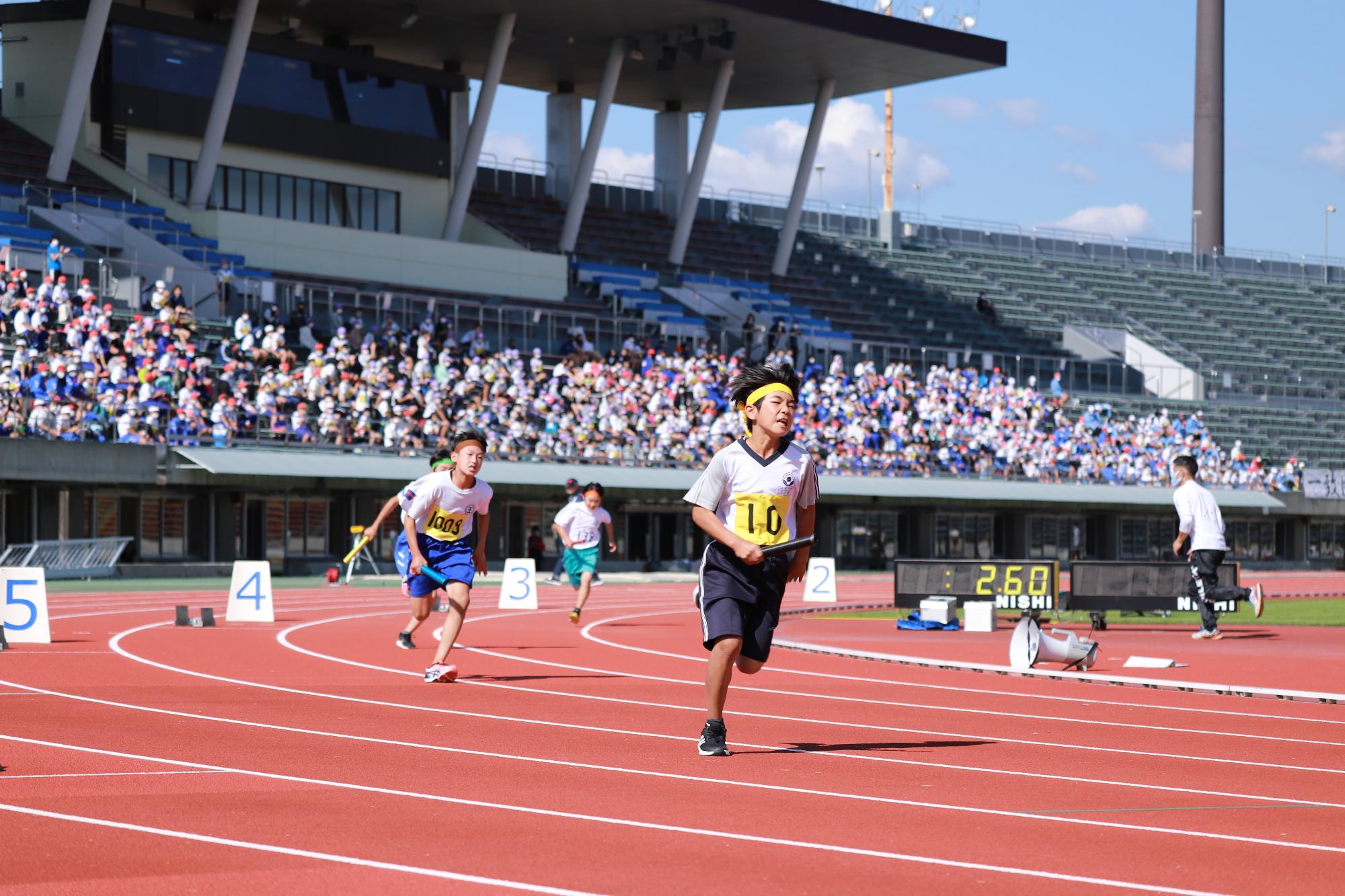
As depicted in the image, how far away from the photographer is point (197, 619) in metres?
22.2

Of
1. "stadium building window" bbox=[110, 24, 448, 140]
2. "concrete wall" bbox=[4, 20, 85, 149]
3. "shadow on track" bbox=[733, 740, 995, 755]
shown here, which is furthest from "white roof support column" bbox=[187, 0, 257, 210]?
"shadow on track" bbox=[733, 740, 995, 755]

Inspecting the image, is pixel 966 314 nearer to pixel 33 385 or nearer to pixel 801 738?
pixel 33 385

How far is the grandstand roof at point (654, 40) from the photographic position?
2203 inches

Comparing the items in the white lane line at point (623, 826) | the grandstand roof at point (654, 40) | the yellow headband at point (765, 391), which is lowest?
the white lane line at point (623, 826)

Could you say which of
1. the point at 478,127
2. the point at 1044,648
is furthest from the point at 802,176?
the point at 1044,648

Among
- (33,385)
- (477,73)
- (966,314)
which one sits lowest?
(33,385)

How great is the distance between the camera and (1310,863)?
7016mm

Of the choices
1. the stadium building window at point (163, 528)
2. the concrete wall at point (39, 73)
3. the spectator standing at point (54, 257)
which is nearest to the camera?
the spectator standing at point (54, 257)

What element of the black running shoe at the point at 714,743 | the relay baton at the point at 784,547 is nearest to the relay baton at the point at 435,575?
the black running shoe at the point at 714,743

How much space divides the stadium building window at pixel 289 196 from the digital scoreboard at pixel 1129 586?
108 ft

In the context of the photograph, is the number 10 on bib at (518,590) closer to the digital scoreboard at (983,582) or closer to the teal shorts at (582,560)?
the teal shorts at (582,560)

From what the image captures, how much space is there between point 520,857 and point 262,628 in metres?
15.8

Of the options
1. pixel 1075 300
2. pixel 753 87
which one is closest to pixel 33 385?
pixel 753 87

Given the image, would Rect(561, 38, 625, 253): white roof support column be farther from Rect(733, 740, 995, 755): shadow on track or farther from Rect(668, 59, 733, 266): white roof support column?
Rect(733, 740, 995, 755): shadow on track
